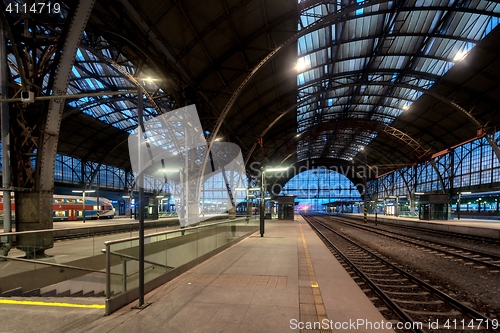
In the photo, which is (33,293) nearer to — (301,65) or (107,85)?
(107,85)

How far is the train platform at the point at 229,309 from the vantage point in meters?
4.54

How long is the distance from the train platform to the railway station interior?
0.05 m

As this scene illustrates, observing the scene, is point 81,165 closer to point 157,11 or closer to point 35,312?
point 157,11

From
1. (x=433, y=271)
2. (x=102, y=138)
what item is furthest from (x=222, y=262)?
(x=102, y=138)

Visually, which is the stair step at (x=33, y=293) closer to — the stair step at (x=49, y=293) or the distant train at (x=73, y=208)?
the stair step at (x=49, y=293)

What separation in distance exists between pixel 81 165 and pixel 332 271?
4727 cm

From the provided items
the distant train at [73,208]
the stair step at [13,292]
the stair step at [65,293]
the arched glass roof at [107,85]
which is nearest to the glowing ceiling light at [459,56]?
the arched glass roof at [107,85]

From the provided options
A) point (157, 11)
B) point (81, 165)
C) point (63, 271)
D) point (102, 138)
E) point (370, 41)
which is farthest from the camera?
point (81, 165)

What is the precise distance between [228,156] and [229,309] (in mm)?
31112

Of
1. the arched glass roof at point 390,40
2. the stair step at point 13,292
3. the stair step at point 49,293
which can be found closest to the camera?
the stair step at point 13,292

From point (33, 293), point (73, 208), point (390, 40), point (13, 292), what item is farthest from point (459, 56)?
point (73, 208)

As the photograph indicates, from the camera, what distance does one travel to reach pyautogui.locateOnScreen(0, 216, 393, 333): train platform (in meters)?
4.54

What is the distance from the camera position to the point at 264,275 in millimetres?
8000

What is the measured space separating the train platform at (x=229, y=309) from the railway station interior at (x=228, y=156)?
0.15ft
